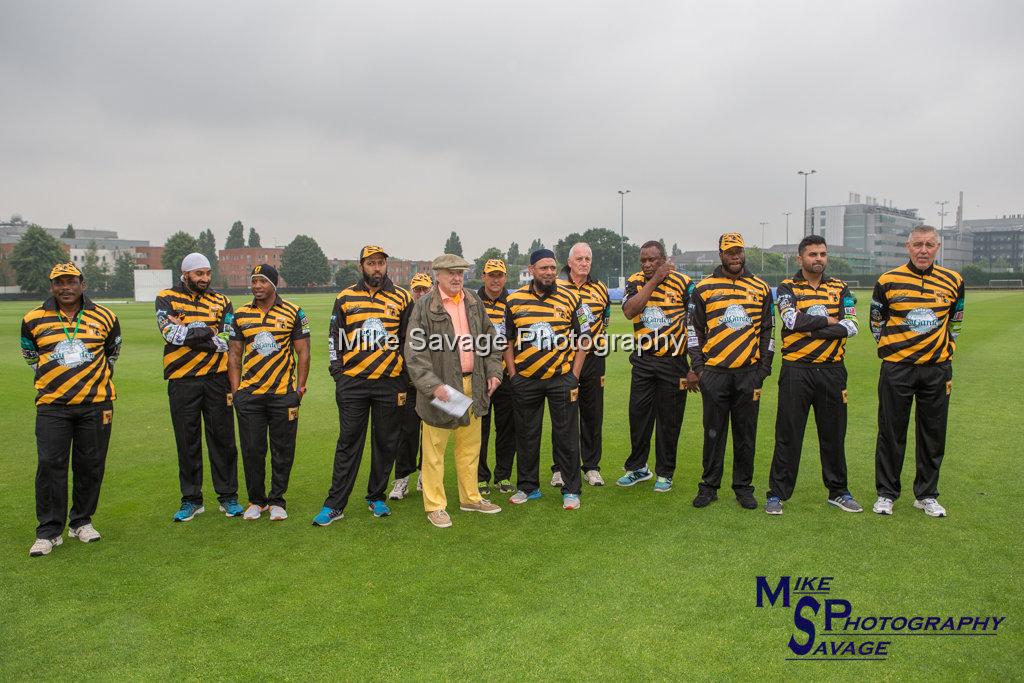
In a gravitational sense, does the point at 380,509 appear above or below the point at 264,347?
below

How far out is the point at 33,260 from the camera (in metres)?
73.9

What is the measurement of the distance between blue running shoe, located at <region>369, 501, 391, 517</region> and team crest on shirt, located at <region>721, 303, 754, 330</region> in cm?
327

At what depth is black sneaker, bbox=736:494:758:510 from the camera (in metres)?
5.70

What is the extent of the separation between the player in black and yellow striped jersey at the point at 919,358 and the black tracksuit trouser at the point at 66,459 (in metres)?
6.25

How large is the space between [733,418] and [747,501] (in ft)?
2.33

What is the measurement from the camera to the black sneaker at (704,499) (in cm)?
579

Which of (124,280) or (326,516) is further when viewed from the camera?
(124,280)

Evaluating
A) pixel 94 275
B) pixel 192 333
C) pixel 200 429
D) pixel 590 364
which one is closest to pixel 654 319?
pixel 590 364

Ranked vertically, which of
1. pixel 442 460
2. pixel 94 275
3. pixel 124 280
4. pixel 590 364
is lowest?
pixel 124 280

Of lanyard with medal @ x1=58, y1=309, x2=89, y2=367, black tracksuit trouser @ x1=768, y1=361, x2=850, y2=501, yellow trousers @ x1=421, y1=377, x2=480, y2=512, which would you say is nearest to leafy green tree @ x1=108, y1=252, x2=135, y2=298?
lanyard with medal @ x1=58, y1=309, x2=89, y2=367

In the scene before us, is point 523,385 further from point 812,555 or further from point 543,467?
point 812,555

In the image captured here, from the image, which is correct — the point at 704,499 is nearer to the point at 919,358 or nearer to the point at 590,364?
the point at 590,364

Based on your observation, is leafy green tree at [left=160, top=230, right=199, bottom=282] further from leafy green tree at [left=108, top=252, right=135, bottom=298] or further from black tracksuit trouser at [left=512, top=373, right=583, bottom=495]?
black tracksuit trouser at [left=512, top=373, right=583, bottom=495]

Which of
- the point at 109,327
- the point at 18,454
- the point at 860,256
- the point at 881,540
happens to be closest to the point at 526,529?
the point at 881,540
